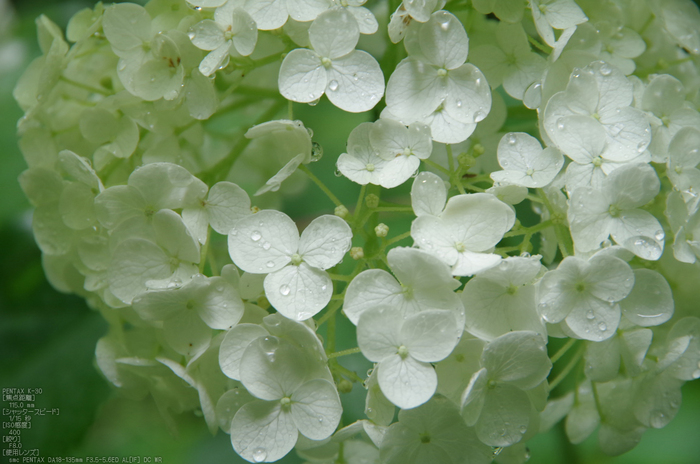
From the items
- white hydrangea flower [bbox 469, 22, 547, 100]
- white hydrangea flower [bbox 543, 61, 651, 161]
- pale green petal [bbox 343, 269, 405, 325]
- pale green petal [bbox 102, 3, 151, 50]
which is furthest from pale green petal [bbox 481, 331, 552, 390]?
pale green petal [bbox 102, 3, 151, 50]

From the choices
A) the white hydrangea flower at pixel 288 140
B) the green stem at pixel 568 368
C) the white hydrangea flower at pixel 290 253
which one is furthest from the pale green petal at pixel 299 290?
the green stem at pixel 568 368

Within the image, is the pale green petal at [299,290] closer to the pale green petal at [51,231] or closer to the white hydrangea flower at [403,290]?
the white hydrangea flower at [403,290]

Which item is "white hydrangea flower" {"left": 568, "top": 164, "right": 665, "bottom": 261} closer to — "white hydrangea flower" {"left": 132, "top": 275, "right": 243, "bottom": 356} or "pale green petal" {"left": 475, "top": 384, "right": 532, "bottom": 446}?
"pale green petal" {"left": 475, "top": 384, "right": 532, "bottom": 446}

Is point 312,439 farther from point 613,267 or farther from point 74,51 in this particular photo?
point 74,51

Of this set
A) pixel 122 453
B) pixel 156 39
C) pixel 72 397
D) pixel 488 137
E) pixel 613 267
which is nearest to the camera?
pixel 613 267

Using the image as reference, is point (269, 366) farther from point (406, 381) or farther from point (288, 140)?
point (288, 140)

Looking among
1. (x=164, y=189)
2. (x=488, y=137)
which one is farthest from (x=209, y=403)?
(x=488, y=137)
